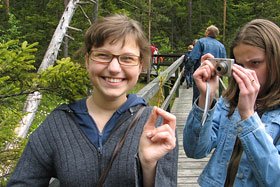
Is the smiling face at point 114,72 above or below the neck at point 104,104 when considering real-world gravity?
above

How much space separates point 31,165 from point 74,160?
0.78 feet

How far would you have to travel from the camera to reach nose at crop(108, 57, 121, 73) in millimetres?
1539

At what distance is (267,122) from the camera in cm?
166

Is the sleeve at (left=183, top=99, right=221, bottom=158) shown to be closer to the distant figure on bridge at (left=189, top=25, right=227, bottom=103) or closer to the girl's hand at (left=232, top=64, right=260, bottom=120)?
the girl's hand at (left=232, top=64, right=260, bottom=120)

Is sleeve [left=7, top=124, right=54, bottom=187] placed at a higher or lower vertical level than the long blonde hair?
lower

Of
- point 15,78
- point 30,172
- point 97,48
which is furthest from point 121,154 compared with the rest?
point 15,78

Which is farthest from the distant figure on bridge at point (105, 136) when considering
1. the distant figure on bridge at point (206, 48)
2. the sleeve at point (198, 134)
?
the distant figure on bridge at point (206, 48)

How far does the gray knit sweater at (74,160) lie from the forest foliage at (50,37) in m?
0.59

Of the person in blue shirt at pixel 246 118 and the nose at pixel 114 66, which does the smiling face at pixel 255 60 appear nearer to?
the person in blue shirt at pixel 246 118

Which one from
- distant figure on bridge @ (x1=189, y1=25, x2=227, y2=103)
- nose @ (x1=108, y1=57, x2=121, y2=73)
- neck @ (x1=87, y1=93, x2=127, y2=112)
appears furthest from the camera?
distant figure on bridge @ (x1=189, y1=25, x2=227, y2=103)

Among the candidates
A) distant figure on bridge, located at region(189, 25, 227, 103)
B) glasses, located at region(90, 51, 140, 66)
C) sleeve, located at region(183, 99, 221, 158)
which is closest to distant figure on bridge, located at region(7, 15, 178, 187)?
glasses, located at region(90, 51, 140, 66)

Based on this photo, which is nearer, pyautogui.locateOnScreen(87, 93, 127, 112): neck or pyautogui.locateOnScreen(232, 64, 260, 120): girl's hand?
pyautogui.locateOnScreen(232, 64, 260, 120): girl's hand

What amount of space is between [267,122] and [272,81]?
0.25m

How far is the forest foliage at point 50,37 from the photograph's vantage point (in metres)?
2.11
